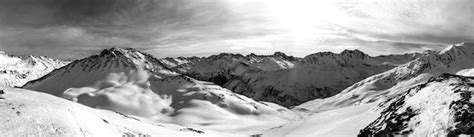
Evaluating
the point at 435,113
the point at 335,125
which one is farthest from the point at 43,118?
the point at 335,125

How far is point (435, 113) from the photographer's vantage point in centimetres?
2977

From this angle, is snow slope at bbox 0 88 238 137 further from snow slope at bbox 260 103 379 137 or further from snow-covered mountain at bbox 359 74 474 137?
snow slope at bbox 260 103 379 137

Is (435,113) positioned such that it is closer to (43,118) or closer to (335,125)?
(335,125)

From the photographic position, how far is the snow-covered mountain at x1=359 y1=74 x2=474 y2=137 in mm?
26906

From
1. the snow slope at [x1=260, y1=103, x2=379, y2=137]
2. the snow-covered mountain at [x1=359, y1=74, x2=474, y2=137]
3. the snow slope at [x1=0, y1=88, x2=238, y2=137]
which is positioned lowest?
the snow slope at [x1=260, y1=103, x2=379, y2=137]

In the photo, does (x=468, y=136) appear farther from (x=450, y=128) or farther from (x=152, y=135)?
(x=152, y=135)

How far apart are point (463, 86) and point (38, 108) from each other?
41.1m

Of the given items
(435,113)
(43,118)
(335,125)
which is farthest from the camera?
(335,125)

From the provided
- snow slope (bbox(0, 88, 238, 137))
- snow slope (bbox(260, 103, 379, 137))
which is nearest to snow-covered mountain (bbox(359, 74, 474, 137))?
snow slope (bbox(260, 103, 379, 137))

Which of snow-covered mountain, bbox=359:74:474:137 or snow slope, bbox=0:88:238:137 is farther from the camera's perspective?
snow slope, bbox=0:88:238:137

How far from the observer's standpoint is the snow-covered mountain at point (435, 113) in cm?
2691

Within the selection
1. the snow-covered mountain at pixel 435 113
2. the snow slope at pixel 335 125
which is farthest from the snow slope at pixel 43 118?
the snow slope at pixel 335 125

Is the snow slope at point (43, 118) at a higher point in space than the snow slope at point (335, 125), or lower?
higher

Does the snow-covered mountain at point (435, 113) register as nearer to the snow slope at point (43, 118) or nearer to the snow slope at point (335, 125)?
the snow slope at point (335, 125)
